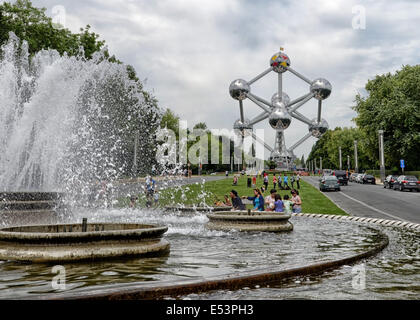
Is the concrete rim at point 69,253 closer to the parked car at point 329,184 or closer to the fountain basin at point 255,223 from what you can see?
the fountain basin at point 255,223

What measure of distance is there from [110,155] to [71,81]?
41.5 metres

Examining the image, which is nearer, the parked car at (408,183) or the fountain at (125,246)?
the fountain at (125,246)

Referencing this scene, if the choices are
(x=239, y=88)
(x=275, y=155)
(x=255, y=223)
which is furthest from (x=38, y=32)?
(x=275, y=155)

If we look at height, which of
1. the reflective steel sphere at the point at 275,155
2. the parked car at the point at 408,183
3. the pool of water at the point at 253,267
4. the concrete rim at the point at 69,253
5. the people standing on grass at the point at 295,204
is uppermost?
the reflective steel sphere at the point at 275,155

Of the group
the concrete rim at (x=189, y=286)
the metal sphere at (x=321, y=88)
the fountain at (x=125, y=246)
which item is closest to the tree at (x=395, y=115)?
the metal sphere at (x=321, y=88)

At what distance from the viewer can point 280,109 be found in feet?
282

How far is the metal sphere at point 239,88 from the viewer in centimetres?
8419

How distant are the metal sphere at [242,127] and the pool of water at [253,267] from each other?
262ft

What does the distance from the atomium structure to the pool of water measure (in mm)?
75367

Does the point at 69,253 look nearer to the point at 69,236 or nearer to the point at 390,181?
the point at 69,236

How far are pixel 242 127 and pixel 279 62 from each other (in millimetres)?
14898
